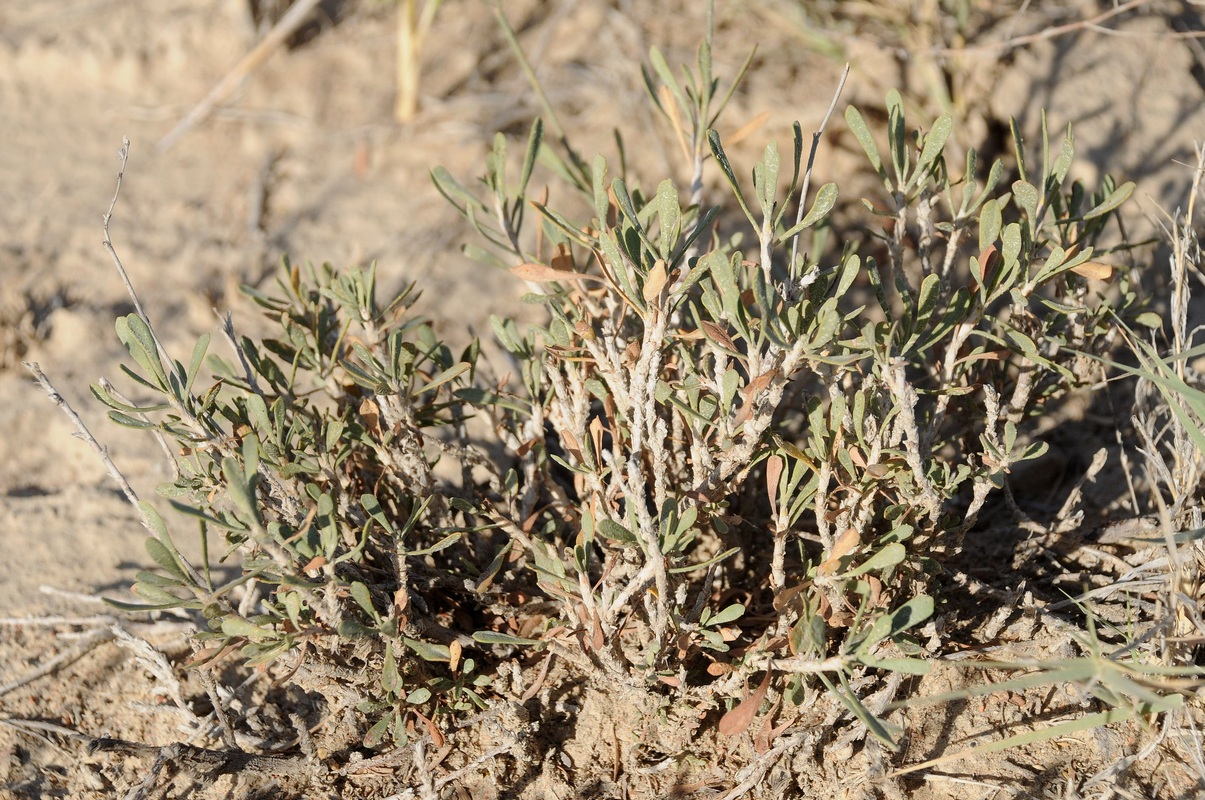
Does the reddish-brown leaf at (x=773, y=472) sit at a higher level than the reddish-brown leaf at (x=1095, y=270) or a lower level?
lower

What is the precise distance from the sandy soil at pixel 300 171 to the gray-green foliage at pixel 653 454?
0.24 metres

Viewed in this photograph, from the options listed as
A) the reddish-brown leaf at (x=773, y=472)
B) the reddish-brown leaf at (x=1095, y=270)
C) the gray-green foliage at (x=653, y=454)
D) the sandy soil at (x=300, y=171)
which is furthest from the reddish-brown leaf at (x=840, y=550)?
the reddish-brown leaf at (x=1095, y=270)

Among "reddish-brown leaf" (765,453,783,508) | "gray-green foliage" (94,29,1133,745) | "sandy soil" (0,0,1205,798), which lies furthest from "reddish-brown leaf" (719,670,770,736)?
"reddish-brown leaf" (765,453,783,508)

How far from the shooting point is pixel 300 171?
330 centimetres

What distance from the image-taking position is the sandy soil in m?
1.85

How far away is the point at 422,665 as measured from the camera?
68.9 inches

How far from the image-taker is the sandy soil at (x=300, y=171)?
6.07ft

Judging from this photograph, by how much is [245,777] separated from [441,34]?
9.29 ft

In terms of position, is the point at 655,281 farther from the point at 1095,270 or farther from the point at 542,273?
the point at 1095,270

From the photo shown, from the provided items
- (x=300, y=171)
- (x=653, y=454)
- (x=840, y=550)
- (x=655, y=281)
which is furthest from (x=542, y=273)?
(x=300, y=171)

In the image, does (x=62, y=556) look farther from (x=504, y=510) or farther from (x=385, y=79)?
(x=385, y=79)

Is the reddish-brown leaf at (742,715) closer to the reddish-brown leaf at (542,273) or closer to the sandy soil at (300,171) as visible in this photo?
the sandy soil at (300,171)

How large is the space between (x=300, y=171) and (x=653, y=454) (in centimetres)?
225

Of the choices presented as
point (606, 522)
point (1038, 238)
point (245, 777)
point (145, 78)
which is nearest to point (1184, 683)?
point (1038, 238)
